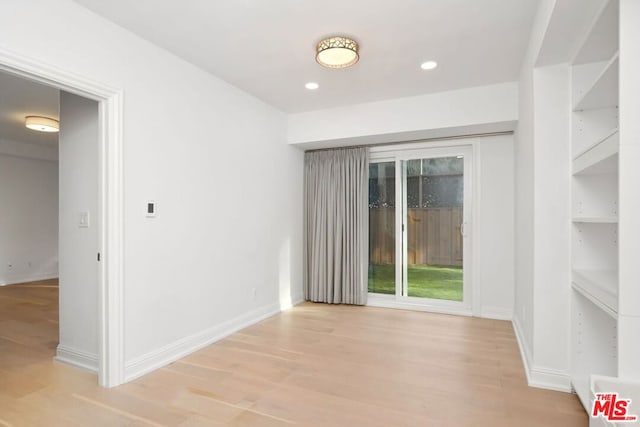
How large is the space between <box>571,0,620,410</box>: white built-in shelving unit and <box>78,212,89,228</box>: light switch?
353 cm

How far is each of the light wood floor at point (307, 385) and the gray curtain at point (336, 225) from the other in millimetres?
1104

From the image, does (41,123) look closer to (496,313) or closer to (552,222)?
(552,222)

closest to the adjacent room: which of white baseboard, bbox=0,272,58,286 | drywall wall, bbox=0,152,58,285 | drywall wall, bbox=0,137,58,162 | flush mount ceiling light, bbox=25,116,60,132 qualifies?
flush mount ceiling light, bbox=25,116,60,132

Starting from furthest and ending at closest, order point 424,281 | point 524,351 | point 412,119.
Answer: point 424,281 < point 412,119 < point 524,351

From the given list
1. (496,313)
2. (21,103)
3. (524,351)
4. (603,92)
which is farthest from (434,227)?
(21,103)

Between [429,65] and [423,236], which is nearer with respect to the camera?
[429,65]

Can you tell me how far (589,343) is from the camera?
2.21m

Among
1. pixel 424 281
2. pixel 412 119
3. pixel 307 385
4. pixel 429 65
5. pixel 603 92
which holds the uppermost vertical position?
pixel 429 65

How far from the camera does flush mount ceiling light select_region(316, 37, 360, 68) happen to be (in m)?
2.59

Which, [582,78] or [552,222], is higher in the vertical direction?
[582,78]

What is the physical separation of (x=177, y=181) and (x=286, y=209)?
182 cm

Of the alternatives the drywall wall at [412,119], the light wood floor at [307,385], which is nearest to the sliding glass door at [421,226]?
the drywall wall at [412,119]

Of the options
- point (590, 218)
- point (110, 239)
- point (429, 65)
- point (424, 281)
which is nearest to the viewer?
point (590, 218)

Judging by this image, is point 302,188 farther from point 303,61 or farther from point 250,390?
point 250,390
